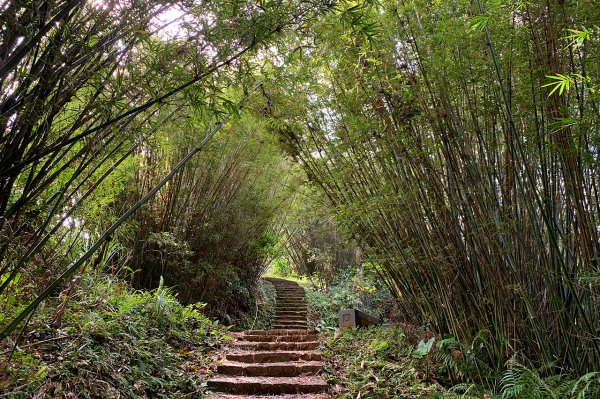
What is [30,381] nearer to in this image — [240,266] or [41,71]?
[41,71]

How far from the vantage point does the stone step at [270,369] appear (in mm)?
3564

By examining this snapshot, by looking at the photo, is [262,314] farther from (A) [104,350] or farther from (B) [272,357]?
(A) [104,350]

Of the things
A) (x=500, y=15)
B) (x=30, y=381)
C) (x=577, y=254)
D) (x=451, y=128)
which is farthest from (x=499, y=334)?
(x=30, y=381)

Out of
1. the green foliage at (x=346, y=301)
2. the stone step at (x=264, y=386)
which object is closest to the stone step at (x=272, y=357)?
the stone step at (x=264, y=386)

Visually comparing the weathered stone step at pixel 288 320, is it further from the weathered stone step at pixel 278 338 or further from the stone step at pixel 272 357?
the stone step at pixel 272 357

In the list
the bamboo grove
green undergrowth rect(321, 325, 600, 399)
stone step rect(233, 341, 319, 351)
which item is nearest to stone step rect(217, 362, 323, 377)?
green undergrowth rect(321, 325, 600, 399)

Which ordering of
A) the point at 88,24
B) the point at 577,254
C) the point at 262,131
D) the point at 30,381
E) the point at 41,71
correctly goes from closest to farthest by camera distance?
the point at 41,71, the point at 88,24, the point at 30,381, the point at 577,254, the point at 262,131

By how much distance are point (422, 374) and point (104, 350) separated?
2321mm

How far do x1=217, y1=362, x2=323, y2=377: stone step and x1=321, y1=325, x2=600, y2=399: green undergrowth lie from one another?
0.51ft

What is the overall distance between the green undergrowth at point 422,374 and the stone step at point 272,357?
19cm

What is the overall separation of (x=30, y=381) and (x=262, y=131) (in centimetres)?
297

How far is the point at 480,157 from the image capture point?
8.43 ft

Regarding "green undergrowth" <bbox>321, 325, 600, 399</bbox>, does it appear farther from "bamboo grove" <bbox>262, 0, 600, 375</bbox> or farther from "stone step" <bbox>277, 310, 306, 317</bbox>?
"stone step" <bbox>277, 310, 306, 317</bbox>

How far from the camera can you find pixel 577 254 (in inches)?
88.7
